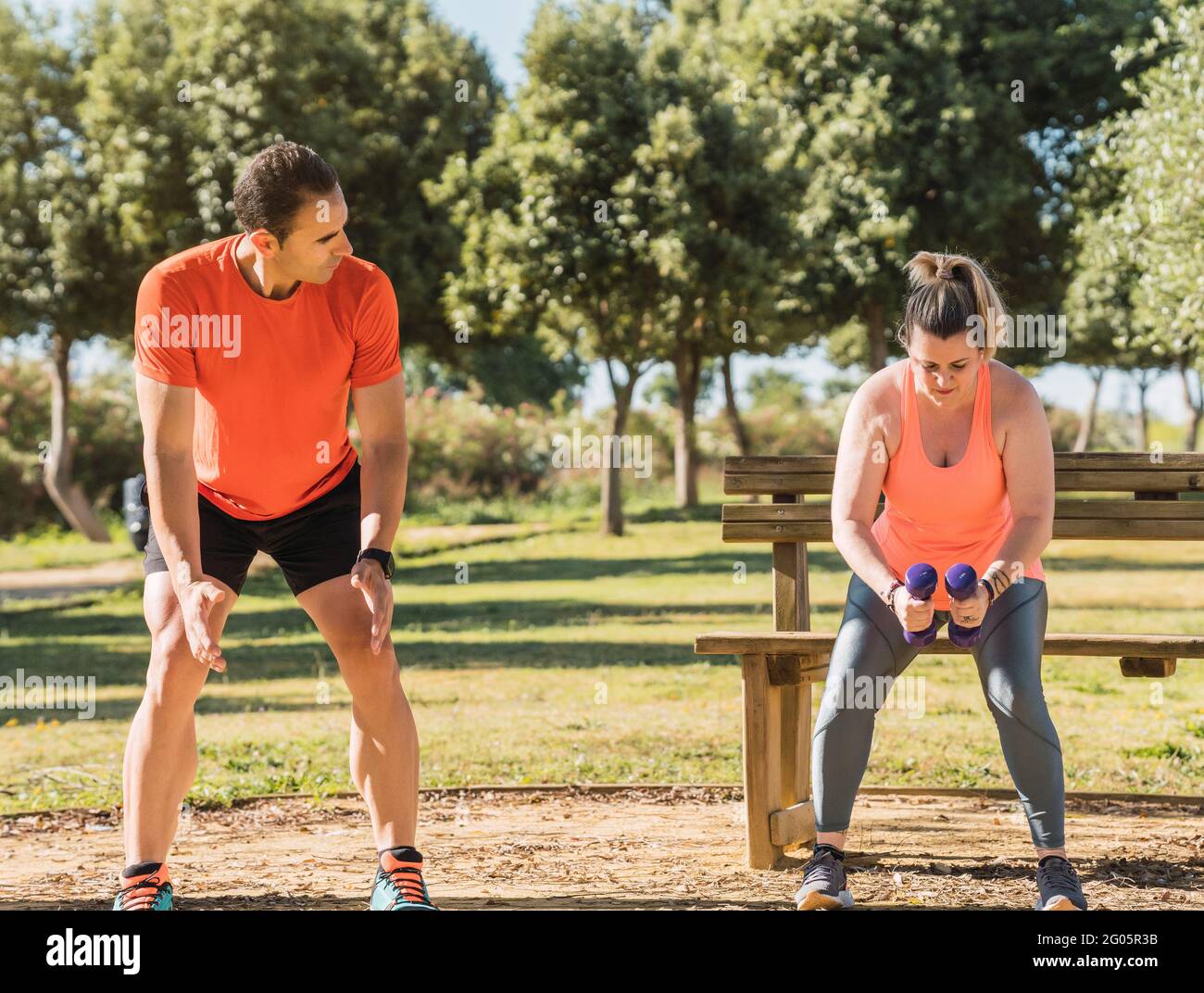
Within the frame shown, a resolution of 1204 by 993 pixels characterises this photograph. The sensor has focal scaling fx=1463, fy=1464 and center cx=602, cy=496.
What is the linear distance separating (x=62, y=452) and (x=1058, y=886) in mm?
20607

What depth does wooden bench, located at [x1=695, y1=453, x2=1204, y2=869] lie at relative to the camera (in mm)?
4441

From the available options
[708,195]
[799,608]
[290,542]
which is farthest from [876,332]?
[290,542]

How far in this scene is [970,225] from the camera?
2736cm

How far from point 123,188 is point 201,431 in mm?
15270

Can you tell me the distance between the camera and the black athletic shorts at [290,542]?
3697mm

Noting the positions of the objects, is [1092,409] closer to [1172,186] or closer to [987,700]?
[1172,186]

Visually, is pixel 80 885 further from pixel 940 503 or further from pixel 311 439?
pixel 940 503

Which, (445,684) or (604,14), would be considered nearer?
(445,684)

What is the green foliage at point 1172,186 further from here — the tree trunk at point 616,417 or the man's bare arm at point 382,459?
the man's bare arm at point 382,459

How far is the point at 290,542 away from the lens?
375cm

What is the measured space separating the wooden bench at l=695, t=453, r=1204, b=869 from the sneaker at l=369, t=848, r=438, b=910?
124cm

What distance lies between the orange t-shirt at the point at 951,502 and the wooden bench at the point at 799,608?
0.48 metres

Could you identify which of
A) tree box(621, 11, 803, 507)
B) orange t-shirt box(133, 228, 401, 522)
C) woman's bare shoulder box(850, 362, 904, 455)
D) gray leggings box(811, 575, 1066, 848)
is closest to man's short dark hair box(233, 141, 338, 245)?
orange t-shirt box(133, 228, 401, 522)
